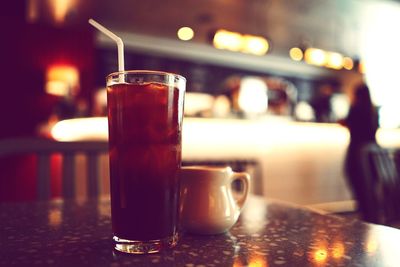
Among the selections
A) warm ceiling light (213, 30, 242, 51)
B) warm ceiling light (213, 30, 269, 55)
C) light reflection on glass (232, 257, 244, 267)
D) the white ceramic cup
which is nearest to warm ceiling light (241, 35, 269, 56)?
warm ceiling light (213, 30, 269, 55)

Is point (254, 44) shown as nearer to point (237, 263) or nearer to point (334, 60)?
point (334, 60)

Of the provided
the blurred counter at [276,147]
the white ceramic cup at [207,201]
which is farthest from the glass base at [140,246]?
the blurred counter at [276,147]

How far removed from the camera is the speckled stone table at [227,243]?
1.81 feet

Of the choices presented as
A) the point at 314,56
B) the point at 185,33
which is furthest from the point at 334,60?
the point at 185,33

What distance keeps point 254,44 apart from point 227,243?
15.8ft

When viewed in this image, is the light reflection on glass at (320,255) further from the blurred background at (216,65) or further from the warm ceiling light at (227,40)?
the warm ceiling light at (227,40)

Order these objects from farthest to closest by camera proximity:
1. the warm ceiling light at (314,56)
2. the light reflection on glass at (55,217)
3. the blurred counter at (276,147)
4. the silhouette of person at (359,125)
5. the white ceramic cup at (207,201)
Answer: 1. the warm ceiling light at (314,56)
2. the blurred counter at (276,147)
3. the silhouette of person at (359,125)
4. the light reflection on glass at (55,217)
5. the white ceramic cup at (207,201)

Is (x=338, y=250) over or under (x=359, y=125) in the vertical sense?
under

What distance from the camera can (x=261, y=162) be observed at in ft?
17.0

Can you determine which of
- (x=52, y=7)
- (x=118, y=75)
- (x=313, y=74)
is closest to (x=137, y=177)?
(x=118, y=75)

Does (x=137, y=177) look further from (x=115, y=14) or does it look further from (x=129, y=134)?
(x=115, y=14)

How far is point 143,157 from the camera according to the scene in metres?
0.64

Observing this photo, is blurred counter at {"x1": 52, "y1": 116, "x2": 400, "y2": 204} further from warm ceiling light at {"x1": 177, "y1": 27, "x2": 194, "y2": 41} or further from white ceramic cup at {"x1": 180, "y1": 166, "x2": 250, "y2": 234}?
white ceramic cup at {"x1": 180, "y1": 166, "x2": 250, "y2": 234}

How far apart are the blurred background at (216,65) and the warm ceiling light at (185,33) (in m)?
0.05
